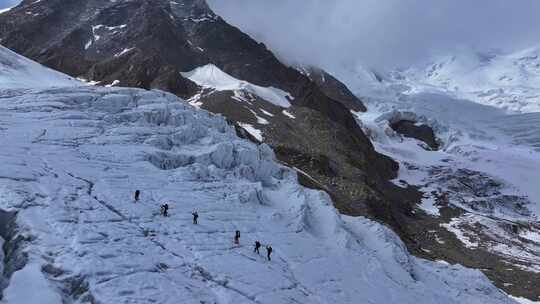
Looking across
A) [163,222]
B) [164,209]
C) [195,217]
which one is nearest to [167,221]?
[163,222]

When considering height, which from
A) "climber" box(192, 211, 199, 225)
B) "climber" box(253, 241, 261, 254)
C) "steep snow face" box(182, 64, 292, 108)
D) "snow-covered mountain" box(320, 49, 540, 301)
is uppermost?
"steep snow face" box(182, 64, 292, 108)

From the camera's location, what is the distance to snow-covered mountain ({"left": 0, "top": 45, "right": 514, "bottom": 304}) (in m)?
29.8

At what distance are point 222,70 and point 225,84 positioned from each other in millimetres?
28174

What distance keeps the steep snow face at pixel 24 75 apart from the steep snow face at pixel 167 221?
429 inches

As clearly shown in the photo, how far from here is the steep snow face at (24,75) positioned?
72.4m

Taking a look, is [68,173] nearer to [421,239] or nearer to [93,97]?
[93,97]

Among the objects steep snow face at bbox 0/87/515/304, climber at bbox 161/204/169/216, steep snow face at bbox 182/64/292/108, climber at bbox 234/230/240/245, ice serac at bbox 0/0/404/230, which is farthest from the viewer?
steep snow face at bbox 182/64/292/108

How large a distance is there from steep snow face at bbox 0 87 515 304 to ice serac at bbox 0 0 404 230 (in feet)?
97.1

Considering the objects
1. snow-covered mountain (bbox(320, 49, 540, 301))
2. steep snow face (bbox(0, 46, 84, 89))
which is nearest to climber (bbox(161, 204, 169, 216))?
steep snow face (bbox(0, 46, 84, 89))

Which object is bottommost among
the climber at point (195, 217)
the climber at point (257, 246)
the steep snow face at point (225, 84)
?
the climber at point (257, 246)

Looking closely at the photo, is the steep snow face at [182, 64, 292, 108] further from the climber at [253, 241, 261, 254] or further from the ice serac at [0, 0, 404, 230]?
the climber at [253, 241, 261, 254]

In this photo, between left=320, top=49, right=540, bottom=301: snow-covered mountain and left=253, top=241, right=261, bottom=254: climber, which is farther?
left=320, top=49, right=540, bottom=301: snow-covered mountain

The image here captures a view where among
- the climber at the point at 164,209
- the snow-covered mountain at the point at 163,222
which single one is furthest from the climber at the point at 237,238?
the climber at the point at 164,209

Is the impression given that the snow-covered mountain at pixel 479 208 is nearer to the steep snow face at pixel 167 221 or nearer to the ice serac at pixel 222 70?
→ the ice serac at pixel 222 70
